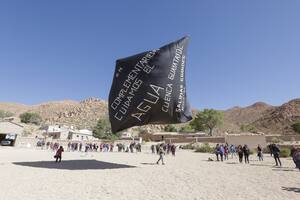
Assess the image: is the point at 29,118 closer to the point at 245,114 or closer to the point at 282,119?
the point at 282,119

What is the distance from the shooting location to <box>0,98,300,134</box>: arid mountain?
11300 centimetres

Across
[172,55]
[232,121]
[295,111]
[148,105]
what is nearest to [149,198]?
[148,105]

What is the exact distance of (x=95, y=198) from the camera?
8.51 m

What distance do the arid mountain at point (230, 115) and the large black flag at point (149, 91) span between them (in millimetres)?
92680

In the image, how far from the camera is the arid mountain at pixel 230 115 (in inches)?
4449

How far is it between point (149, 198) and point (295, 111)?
129 m

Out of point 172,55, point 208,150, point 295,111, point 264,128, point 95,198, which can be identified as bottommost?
point 95,198

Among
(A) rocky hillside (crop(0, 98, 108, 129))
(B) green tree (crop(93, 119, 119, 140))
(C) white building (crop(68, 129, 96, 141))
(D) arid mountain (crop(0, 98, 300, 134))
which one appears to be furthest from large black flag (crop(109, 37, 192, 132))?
(A) rocky hillside (crop(0, 98, 108, 129))

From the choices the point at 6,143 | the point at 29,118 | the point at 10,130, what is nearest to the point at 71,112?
the point at 29,118

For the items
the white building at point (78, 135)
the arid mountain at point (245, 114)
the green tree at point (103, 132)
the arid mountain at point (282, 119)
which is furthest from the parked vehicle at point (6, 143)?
the arid mountain at point (245, 114)

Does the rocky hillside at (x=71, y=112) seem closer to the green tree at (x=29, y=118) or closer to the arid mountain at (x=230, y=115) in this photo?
the arid mountain at (x=230, y=115)

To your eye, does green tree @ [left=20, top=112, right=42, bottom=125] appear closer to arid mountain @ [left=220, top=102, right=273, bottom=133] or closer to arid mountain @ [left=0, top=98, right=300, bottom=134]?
arid mountain @ [left=0, top=98, right=300, bottom=134]

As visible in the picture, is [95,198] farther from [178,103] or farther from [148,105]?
[178,103]

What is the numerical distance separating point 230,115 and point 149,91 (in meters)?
159
